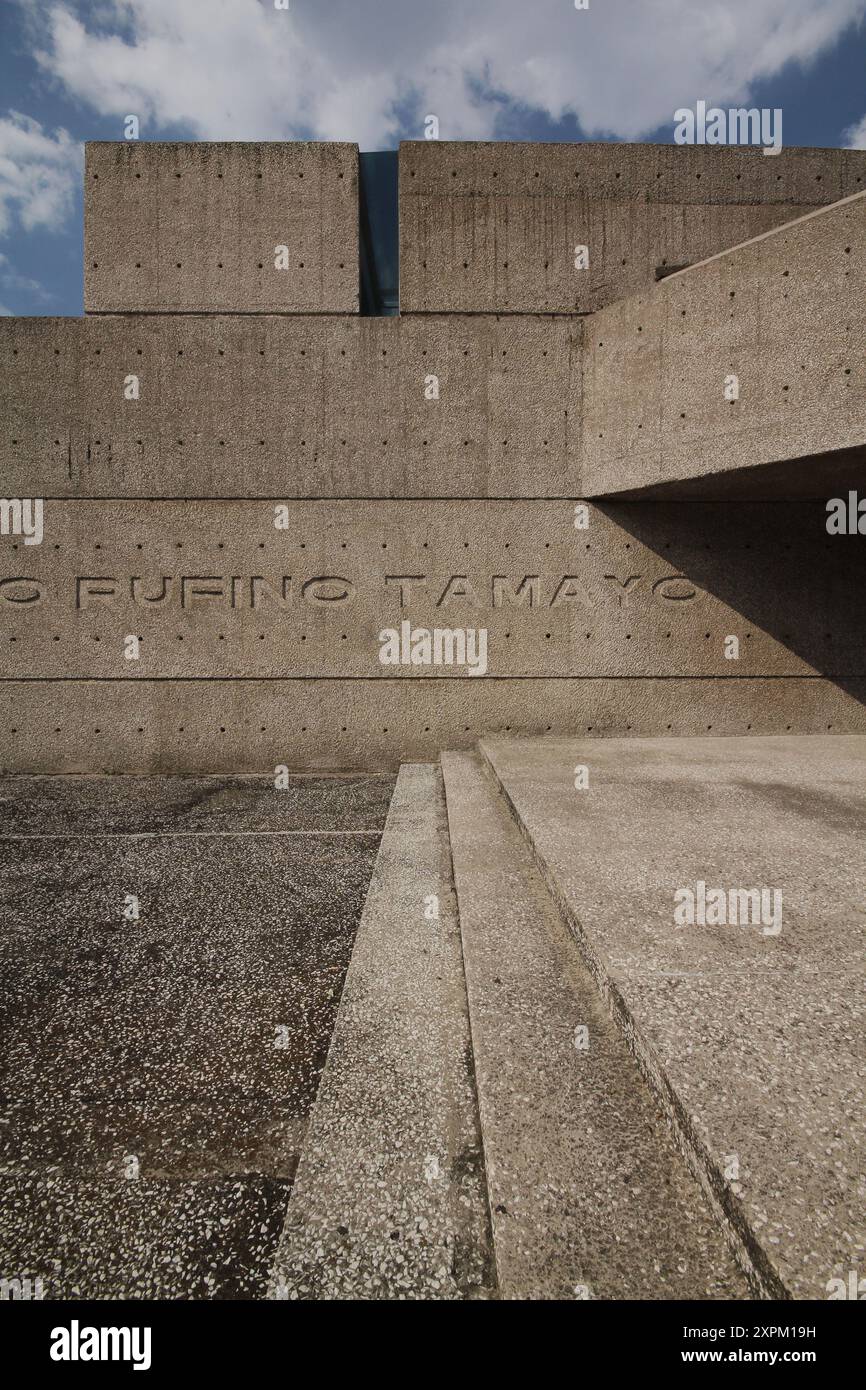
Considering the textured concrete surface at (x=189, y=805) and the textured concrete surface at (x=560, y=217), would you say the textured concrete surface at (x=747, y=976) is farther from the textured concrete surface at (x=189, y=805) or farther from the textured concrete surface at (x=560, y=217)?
the textured concrete surface at (x=560, y=217)

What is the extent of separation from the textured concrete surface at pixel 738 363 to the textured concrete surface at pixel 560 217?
0.79 metres

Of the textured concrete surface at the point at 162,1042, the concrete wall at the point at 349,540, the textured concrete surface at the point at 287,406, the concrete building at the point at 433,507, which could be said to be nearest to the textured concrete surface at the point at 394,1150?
the textured concrete surface at the point at 162,1042

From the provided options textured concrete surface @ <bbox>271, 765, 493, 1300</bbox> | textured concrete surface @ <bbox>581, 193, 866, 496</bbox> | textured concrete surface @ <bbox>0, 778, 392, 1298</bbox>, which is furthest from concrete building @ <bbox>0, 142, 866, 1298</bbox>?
textured concrete surface @ <bbox>271, 765, 493, 1300</bbox>

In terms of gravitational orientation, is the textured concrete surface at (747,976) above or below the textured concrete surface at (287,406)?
below

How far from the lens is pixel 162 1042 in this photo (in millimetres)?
2055

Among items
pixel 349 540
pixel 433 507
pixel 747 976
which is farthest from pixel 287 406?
pixel 747 976

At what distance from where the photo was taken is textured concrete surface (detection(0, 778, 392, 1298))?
1393 mm

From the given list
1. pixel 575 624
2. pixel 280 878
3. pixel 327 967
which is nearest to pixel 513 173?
pixel 575 624

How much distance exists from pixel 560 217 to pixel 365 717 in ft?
17.3

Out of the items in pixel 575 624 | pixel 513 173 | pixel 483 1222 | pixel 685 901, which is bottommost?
pixel 483 1222

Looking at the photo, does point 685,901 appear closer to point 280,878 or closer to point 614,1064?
point 614,1064

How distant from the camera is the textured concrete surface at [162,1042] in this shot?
4.57ft

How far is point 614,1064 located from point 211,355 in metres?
6.62

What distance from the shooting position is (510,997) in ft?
6.76
